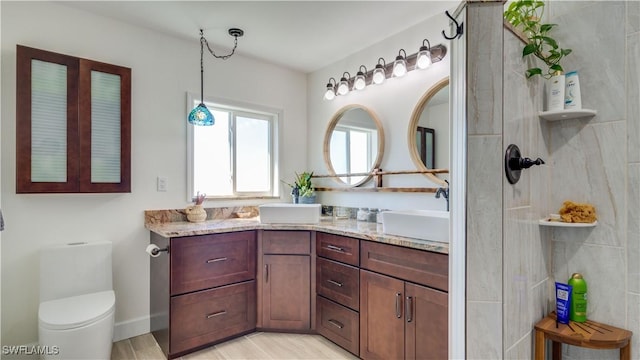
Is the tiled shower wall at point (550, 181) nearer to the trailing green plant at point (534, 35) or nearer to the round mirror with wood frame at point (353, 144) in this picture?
the trailing green plant at point (534, 35)

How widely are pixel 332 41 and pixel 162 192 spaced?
6.19ft

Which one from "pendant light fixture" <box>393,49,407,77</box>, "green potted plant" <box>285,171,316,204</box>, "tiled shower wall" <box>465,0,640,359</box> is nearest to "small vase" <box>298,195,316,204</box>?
"green potted plant" <box>285,171,316,204</box>

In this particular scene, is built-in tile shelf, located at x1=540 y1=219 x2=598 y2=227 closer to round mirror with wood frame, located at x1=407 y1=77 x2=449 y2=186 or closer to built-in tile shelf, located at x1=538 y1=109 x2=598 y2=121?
built-in tile shelf, located at x1=538 y1=109 x2=598 y2=121

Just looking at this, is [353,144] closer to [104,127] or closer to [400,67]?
[400,67]

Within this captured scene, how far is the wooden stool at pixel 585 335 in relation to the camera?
128 cm

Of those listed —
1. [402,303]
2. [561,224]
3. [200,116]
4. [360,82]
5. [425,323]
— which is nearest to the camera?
[561,224]

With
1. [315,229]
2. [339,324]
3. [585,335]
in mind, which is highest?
[315,229]

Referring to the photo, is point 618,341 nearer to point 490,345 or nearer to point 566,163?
point 490,345

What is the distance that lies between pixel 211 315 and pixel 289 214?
0.90 meters

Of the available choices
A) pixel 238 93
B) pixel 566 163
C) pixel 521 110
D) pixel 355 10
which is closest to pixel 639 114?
pixel 566 163

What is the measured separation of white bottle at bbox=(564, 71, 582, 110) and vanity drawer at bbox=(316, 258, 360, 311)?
1437 mm

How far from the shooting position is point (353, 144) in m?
2.96

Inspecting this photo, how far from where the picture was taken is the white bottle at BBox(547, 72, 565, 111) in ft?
4.62

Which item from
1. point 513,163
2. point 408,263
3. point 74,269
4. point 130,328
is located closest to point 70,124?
point 74,269
